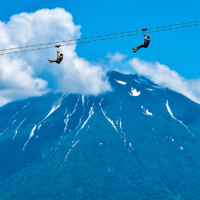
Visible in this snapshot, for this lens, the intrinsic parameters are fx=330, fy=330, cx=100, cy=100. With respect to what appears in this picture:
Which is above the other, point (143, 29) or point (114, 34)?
point (143, 29)

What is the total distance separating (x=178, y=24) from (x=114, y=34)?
5103 mm

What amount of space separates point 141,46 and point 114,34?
16.2 feet

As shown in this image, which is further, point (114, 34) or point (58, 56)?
point (58, 56)

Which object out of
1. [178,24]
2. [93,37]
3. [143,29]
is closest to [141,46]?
[143,29]

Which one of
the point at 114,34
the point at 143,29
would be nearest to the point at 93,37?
the point at 114,34

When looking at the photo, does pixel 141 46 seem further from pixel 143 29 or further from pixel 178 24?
pixel 178 24

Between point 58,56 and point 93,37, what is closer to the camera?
point 93,37

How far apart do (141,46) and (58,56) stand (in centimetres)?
735

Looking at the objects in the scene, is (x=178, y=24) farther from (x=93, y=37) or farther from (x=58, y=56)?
(x=58, y=56)

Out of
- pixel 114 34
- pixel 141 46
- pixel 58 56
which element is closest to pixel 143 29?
pixel 141 46

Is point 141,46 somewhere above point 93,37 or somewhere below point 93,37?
above

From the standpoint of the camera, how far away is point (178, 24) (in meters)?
25.5

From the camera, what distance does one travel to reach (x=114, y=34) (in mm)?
24828

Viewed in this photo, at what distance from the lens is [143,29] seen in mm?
27656
